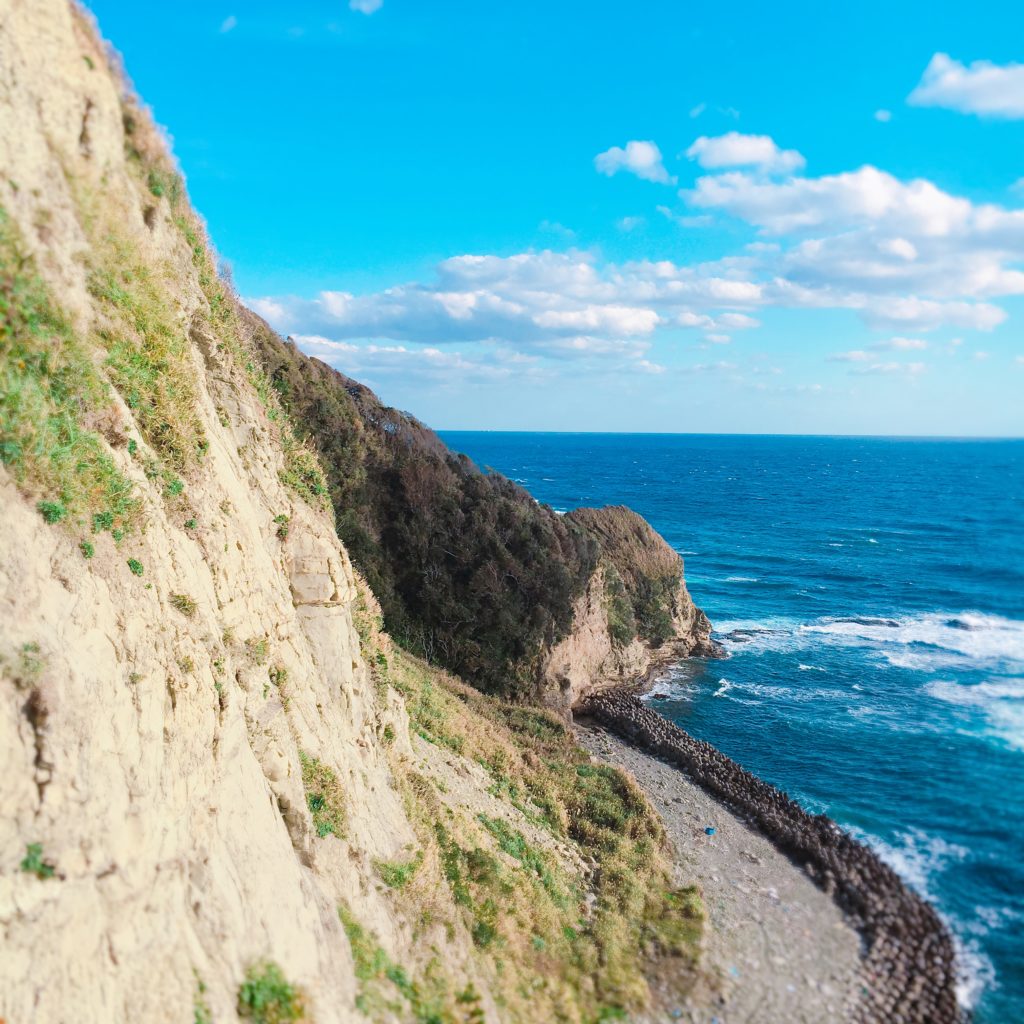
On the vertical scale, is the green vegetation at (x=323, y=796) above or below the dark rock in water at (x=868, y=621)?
above

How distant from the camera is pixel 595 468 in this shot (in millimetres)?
183500

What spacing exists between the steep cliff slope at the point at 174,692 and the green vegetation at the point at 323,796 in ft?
0.13

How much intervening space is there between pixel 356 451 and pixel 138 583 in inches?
1086

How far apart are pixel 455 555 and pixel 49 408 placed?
2802cm

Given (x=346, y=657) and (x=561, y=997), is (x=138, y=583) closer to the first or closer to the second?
(x=346, y=657)

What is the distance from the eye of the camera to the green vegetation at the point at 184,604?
10367 millimetres

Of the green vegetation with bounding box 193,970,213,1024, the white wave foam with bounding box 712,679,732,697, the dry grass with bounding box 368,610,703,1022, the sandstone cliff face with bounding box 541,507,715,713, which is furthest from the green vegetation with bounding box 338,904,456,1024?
the white wave foam with bounding box 712,679,732,697

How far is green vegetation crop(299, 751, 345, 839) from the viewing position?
12.5m

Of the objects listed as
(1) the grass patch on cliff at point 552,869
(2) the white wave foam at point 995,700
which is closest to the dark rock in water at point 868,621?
(2) the white wave foam at point 995,700

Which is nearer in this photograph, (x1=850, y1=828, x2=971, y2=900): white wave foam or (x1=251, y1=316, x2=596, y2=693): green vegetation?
(x1=850, y1=828, x2=971, y2=900): white wave foam

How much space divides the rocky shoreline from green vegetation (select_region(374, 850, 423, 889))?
1332 centimetres

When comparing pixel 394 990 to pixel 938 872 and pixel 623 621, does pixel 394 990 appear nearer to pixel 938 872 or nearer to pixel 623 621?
pixel 938 872

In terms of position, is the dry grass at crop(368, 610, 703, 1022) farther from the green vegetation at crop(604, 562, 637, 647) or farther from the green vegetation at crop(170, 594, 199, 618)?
the green vegetation at crop(604, 562, 637, 647)

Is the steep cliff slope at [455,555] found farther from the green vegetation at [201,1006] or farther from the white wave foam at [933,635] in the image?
the green vegetation at [201,1006]
